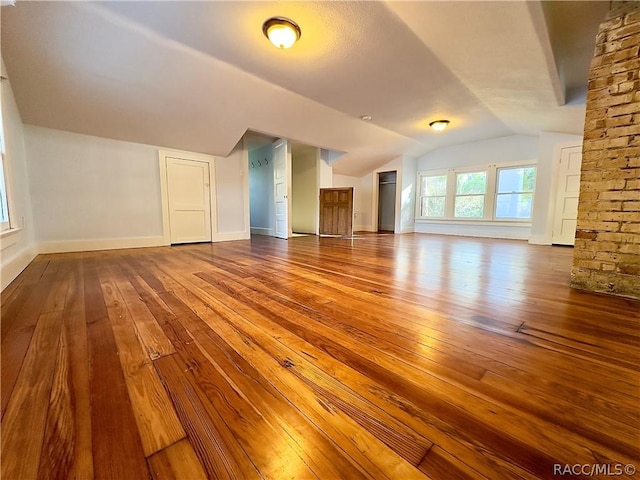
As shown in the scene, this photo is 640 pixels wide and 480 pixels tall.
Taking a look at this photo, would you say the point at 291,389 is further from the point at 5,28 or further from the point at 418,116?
the point at 418,116

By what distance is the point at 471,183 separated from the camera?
632 centimetres

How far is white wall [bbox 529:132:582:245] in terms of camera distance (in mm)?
4605

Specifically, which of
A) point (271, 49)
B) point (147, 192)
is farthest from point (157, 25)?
point (147, 192)

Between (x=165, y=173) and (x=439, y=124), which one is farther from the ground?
(x=439, y=124)

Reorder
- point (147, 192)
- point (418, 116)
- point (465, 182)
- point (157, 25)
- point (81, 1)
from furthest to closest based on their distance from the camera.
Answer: point (465, 182), point (418, 116), point (147, 192), point (157, 25), point (81, 1)

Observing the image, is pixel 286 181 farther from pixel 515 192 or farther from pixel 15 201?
pixel 515 192

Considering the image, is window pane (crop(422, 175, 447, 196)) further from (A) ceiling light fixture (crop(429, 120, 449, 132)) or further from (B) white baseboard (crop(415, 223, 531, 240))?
(A) ceiling light fixture (crop(429, 120, 449, 132))

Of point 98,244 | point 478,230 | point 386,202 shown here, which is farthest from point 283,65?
point 386,202

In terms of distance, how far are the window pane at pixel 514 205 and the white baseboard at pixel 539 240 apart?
2.89ft

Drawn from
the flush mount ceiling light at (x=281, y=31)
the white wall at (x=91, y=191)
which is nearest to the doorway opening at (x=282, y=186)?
the white wall at (x=91, y=191)

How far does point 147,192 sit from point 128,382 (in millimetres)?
4235

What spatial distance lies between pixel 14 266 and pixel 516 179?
27.2 ft

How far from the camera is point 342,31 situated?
8.00 ft

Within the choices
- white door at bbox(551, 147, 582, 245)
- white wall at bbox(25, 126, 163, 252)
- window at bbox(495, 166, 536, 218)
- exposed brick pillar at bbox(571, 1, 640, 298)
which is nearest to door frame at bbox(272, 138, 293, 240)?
white wall at bbox(25, 126, 163, 252)
